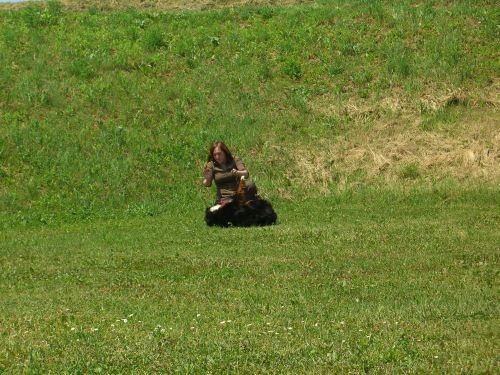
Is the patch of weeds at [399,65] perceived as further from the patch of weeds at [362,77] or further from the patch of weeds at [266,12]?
the patch of weeds at [266,12]

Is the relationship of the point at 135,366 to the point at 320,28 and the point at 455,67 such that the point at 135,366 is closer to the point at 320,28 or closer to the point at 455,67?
the point at 455,67

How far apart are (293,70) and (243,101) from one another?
1.90 m

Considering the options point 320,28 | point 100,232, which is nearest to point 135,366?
point 100,232

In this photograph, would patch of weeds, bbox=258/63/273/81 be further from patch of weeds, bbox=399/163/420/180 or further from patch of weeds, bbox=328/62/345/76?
patch of weeds, bbox=399/163/420/180

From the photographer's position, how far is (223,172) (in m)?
19.6

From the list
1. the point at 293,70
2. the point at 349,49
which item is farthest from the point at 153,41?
the point at 349,49

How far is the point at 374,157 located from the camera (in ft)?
78.0

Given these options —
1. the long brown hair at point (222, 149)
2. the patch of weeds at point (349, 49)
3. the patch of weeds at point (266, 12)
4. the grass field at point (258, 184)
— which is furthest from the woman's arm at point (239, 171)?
the patch of weeds at point (266, 12)

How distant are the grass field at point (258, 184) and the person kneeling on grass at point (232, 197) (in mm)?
587

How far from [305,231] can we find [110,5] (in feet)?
61.8

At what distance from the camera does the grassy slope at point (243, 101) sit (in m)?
23.4

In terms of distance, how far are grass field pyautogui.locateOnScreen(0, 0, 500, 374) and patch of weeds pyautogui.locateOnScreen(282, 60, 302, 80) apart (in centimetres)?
4

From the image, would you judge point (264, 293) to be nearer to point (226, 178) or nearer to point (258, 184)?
point (226, 178)

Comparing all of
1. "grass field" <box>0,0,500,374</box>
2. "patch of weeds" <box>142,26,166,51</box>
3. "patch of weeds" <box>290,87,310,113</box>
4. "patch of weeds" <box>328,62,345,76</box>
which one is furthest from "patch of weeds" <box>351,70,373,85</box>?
"patch of weeds" <box>142,26,166,51</box>
